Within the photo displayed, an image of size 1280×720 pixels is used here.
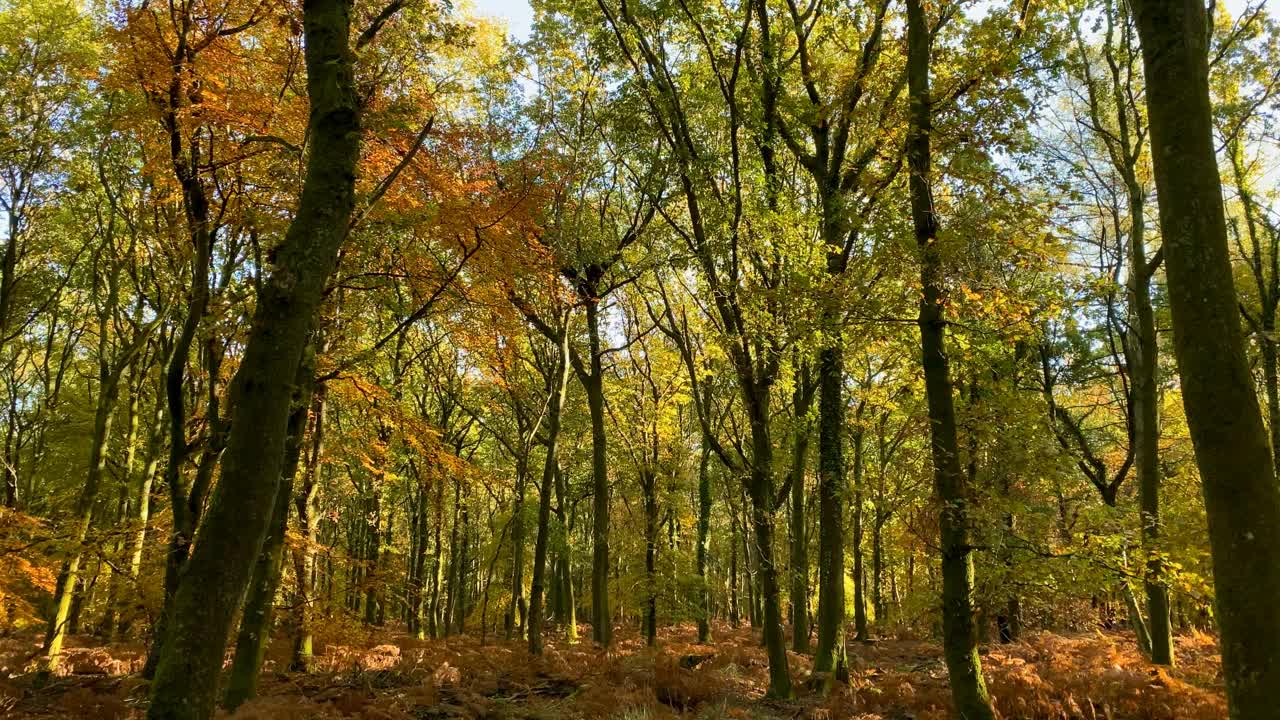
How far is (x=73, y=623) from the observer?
16250 millimetres

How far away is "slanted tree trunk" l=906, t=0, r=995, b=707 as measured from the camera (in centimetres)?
584

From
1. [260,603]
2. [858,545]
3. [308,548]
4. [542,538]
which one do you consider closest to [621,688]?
[260,603]

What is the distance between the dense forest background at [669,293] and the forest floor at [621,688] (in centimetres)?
10

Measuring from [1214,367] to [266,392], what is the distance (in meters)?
4.54

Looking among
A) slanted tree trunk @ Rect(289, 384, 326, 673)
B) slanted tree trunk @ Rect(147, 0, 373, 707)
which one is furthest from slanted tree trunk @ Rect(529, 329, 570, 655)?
slanted tree trunk @ Rect(147, 0, 373, 707)

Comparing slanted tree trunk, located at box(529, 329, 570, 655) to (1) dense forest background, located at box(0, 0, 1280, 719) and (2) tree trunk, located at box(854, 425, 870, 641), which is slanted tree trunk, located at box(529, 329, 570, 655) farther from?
(2) tree trunk, located at box(854, 425, 870, 641)

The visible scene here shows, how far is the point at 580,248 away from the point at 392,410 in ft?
16.0

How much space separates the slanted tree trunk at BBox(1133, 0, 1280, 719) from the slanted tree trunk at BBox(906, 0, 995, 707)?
8.81 feet

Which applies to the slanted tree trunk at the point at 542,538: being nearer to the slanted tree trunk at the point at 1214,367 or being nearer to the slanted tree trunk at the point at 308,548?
the slanted tree trunk at the point at 308,548

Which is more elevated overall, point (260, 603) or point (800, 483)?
point (800, 483)

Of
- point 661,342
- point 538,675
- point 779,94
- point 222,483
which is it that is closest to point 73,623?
point 538,675

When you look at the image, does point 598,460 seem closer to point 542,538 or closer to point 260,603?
point 542,538

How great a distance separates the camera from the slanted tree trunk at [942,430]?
19.2 ft

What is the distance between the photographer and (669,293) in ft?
54.9
